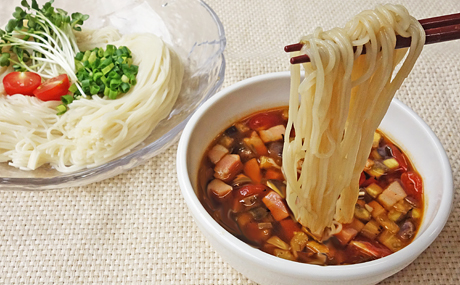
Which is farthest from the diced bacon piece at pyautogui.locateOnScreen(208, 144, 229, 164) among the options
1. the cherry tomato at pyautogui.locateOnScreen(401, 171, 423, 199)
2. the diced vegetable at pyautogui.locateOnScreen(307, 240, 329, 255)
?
the cherry tomato at pyautogui.locateOnScreen(401, 171, 423, 199)

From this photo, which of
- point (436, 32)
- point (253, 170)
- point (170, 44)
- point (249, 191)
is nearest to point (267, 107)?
point (253, 170)

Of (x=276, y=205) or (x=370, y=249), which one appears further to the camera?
(x=276, y=205)

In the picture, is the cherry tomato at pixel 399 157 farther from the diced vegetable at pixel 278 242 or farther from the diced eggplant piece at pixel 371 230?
the diced vegetable at pixel 278 242

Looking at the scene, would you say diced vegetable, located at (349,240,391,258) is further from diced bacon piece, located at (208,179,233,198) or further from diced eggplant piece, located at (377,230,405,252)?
diced bacon piece, located at (208,179,233,198)

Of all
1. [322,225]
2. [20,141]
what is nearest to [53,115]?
[20,141]

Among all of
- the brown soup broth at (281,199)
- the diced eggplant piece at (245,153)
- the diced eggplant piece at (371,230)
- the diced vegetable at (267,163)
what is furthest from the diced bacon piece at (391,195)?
the diced eggplant piece at (245,153)

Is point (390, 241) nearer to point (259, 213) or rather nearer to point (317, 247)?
point (317, 247)
